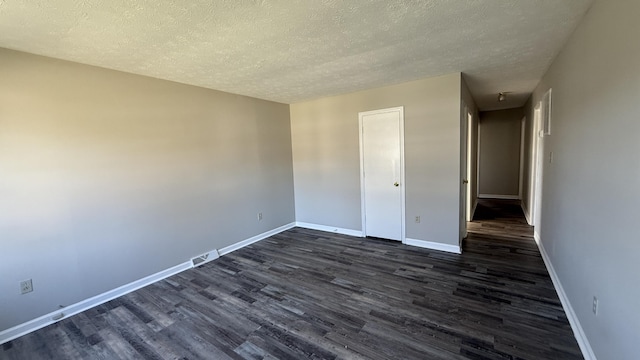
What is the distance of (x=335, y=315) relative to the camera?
237 centimetres

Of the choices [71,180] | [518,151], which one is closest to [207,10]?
[71,180]

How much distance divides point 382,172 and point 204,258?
114 inches

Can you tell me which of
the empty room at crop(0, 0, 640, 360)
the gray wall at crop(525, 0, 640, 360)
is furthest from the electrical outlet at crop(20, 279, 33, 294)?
the gray wall at crop(525, 0, 640, 360)

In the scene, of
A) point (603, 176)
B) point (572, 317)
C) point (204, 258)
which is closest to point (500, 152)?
point (572, 317)

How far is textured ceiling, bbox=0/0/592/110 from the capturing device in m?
1.76

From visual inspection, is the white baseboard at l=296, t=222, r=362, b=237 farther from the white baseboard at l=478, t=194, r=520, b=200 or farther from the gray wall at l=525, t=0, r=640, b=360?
the white baseboard at l=478, t=194, r=520, b=200

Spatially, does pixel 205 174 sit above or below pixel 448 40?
below

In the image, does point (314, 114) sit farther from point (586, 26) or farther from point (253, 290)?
point (586, 26)

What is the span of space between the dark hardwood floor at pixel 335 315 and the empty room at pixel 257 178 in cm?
2

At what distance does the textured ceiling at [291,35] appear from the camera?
1.76 m

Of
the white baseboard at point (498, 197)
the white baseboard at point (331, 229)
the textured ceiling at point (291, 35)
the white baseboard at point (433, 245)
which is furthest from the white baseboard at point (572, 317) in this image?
the white baseboard at point (498, 197)

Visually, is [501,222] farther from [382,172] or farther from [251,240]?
[251,240]

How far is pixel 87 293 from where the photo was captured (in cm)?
267

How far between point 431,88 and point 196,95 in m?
3.17
